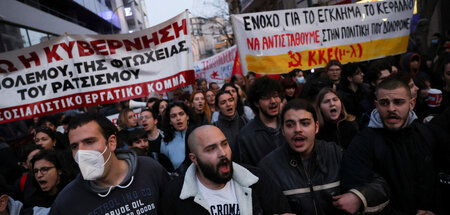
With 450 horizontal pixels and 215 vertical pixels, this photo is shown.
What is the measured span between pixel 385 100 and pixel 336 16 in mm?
3968

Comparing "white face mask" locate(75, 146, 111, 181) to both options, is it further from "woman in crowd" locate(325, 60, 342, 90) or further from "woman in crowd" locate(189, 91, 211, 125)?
"woman in crowd" locate(325, 60, 342, 90)

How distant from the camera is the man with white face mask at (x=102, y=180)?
2027mm

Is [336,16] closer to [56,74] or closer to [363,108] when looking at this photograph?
[363,108]

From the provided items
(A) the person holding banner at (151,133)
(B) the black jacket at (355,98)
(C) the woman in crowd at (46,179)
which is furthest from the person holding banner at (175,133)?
(B) the black jacket at (355,98)

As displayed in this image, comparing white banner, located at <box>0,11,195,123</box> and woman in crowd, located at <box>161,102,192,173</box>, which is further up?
white banner, located at <box>0,11,195,123</box>

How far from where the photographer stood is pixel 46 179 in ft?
→ 9.51

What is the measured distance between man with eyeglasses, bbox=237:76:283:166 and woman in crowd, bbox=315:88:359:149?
0.48 m

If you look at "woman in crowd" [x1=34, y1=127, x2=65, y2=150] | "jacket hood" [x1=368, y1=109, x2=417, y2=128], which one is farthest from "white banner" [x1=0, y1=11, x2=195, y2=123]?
"jacket hood" [x1=368, y1=109, x2=417, y2=128]

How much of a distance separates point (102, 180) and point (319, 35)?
4776mm

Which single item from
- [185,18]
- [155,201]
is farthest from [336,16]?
[155,201]

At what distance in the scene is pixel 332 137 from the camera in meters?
2.99

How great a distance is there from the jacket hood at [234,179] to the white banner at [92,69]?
2731 mm

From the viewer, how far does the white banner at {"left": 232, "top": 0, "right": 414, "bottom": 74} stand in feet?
16.6

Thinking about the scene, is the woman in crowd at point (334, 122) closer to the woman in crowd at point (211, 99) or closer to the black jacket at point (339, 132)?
→ the black jacket at point (339, 132)
